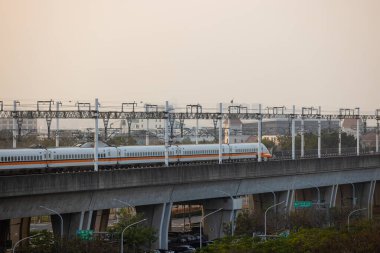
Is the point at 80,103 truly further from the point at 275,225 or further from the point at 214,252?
the point at 214,252

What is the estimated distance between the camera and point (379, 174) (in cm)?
9662

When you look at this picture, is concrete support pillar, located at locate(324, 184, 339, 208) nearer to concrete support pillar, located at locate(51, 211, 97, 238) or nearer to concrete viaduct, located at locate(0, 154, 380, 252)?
concrete viaduct, located at locate(0, 154, 380, 252)

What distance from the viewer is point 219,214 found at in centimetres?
7344

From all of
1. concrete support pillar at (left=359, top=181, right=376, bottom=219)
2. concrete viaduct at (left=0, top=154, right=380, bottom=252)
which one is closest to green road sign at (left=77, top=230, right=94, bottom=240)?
concrete viaduct at (left=0, top=154, right=380, bottom=252)

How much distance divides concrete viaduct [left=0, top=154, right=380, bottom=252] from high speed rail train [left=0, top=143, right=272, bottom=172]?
4420mm

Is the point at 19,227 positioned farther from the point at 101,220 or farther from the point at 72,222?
the point at 72,222

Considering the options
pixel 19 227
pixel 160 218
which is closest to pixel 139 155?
pixel 160 218

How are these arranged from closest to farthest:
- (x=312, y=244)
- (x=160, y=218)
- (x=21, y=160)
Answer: (x=312, y=244), (x=21, y=160), (x=160, y=218)

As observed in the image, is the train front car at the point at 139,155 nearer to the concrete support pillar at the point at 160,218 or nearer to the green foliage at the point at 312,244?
the concrete support pillar at the point at 160,218

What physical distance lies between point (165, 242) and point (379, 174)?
40009 millimetres

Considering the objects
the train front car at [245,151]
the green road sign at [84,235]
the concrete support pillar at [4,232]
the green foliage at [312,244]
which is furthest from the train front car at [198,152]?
the green foliage at [312,244]

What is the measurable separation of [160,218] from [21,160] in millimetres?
12210

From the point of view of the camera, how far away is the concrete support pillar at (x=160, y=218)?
65000 millimetres

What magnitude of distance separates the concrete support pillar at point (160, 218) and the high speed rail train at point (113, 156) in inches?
243
